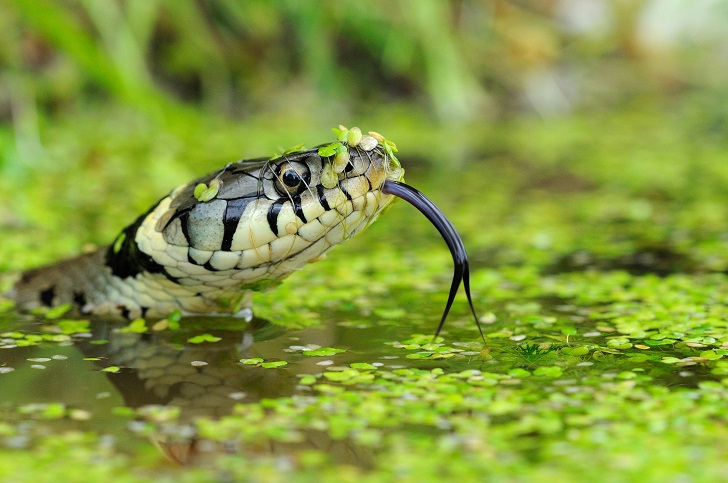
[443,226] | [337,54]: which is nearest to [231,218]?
[443,226]

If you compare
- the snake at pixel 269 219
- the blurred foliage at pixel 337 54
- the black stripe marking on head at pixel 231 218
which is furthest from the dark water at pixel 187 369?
the blurred foliage at pixel 337 54

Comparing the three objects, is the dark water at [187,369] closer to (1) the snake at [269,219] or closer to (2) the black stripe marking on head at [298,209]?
(1) the snake at [269,219]

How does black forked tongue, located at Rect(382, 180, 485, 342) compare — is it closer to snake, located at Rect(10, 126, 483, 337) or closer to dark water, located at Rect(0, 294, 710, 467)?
snake, located at Rect(10, 126, 483, 337)

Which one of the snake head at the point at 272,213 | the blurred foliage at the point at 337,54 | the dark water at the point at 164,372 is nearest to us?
the dark water at the point at 164,372

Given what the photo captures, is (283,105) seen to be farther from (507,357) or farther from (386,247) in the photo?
(507,357)

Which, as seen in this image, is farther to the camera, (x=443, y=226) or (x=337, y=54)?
(x=337, y=54)

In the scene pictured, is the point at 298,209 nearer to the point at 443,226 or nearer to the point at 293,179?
the point at 293,179

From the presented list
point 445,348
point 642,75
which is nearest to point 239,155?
point 445,348

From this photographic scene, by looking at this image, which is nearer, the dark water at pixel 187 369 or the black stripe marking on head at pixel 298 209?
the dark water at pixel 187 369
